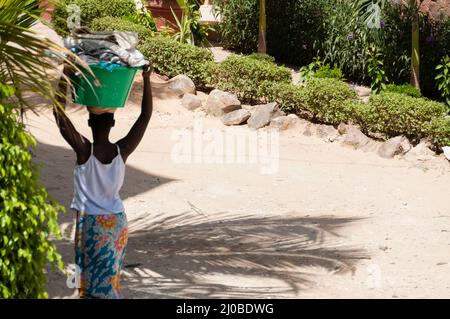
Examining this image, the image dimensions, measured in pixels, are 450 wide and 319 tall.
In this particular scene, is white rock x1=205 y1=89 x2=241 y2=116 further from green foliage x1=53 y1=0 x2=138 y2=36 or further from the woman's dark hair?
the woman's dark hair

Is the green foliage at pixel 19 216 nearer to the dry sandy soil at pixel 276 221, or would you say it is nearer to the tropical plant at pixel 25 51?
the tropical plant at pixel 25 51

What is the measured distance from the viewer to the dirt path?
630cm

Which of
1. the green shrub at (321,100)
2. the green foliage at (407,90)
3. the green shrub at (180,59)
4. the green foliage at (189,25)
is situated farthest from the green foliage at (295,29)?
the green foliage at (407,90)

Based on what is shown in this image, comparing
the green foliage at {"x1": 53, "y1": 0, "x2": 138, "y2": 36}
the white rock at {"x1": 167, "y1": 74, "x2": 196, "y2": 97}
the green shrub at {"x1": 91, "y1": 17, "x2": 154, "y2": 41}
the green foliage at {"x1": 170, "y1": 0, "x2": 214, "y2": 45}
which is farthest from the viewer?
the green foliage at {"x1": 53, "y1": 0, "x2": 138, "y2": 36}

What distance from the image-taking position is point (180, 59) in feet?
43.5

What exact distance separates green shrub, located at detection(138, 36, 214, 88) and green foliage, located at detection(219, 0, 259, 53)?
284 centimetres

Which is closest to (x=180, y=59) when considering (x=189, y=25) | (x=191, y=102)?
(x=191, y=102)

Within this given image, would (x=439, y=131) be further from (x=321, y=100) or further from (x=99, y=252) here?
(x=99, y=252)

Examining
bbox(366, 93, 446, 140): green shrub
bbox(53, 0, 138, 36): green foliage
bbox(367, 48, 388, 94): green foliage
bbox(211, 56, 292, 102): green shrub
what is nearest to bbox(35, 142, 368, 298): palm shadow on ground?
bbox(366, 93, 446, 140): green shrub

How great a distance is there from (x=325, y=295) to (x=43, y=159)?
4.46 meters

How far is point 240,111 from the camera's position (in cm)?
1202

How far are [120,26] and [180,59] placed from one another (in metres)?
1.53

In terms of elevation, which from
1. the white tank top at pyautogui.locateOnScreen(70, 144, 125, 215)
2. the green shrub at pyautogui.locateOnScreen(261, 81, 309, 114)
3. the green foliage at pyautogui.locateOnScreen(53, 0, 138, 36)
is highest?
the green foliage at pyautogui.locateOnScreen(53, 0, 138, 36)

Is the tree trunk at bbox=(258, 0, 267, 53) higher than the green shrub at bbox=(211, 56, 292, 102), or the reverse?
the tree trunk at bbox=(258, 0, 267, 53)
